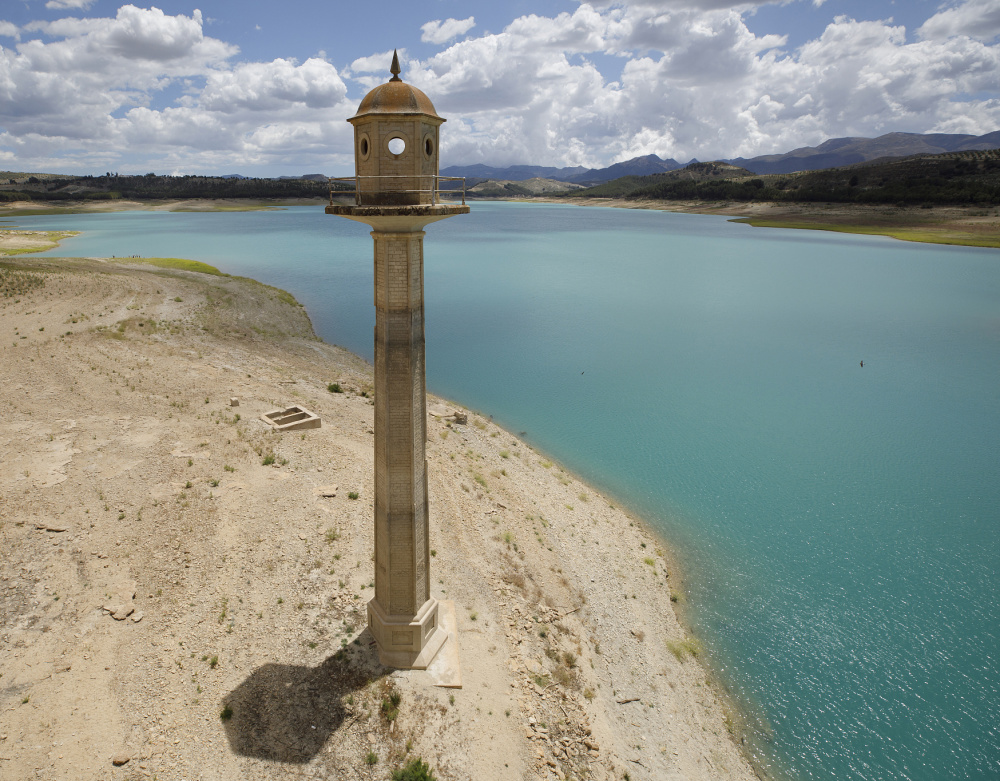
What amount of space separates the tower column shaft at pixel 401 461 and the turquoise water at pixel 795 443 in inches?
327

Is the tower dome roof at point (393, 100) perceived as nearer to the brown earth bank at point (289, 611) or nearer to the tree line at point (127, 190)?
the brown earth bank at point (289, 611)

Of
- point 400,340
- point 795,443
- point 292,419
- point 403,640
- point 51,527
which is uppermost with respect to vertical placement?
point 400,340

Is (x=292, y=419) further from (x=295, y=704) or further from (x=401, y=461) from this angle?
(x=295, y=704)

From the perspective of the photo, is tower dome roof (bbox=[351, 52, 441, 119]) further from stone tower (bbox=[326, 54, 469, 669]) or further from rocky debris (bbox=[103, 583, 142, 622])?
rocky debris (bbox=[103, 583, 142, 622])

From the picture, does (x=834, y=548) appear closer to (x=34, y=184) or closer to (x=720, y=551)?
(x=720, y=551)

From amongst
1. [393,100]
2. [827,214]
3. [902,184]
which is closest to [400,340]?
[393,100]

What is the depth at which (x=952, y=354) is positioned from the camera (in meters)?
41.5

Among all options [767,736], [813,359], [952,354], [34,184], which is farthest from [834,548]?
[34,184]

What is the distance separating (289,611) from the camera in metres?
13.3

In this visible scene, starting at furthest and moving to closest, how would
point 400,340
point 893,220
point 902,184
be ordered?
point 902,184 → point 893,220 → point 400,340

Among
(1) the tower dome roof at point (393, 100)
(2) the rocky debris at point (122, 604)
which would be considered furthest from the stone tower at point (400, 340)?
(2) the rocky debris at point (122, 604)

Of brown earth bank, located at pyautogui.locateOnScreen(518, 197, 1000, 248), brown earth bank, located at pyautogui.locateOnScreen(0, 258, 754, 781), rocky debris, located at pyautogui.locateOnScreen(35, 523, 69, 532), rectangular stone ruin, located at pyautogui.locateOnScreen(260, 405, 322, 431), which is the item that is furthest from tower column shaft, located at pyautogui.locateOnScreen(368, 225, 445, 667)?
brown earth bank, located at pyautogui.locateOnScreen(518, 197, 1000, 248)

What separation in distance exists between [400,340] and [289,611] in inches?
279

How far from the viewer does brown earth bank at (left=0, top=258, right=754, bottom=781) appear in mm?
10500
